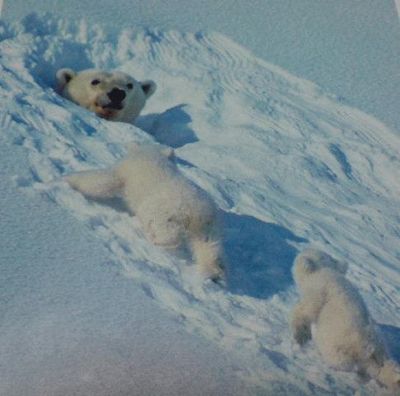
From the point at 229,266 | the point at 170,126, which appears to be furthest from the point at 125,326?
the point at 170,126

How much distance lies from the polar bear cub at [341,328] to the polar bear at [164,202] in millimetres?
173

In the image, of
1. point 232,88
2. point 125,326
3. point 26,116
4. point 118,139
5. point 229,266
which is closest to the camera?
point 125,326

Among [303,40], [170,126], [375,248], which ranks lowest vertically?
[170,126]

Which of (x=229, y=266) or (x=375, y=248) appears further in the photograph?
(x=375, y=248)

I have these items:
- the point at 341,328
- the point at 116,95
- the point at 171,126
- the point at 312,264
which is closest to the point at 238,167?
the point at 171,126

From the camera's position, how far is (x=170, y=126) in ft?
7.43

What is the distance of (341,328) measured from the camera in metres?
1.26

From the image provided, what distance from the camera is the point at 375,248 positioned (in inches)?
70.6

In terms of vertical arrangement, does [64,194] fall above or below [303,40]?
below

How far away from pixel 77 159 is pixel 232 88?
0.97m

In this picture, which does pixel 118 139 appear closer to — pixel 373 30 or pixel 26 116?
pixel 26 116

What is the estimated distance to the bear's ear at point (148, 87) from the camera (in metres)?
2.36

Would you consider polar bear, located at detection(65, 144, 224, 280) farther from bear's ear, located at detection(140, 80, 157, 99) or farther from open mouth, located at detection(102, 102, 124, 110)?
bear's ear, located at detection(140, 80, 157, 99)

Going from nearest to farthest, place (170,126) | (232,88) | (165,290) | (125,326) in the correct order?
(125,326), (165,290), (170,126), (232,88)
